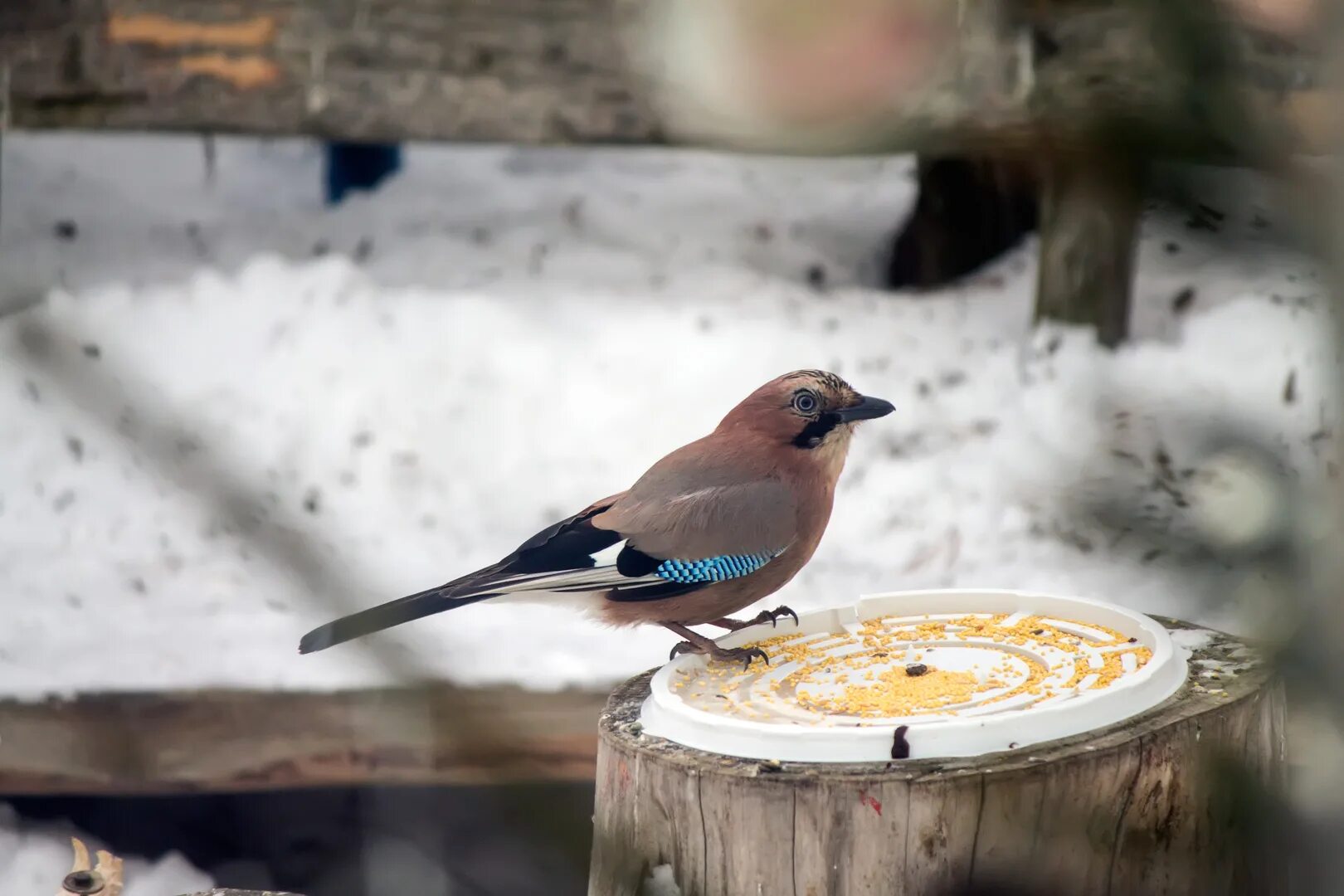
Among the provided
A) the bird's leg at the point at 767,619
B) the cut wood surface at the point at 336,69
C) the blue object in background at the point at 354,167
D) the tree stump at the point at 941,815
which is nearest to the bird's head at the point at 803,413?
the bird's leg at the point at 767,619

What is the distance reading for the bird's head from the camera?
213 cm

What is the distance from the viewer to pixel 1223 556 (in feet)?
2.96

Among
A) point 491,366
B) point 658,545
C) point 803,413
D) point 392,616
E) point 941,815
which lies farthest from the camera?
point 491,366

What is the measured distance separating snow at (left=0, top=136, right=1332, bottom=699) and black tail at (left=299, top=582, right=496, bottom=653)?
1.10m

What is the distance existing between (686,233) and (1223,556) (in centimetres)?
436

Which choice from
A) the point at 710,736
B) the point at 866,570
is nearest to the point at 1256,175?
the point at 710,736

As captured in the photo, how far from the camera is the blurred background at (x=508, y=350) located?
109 cm

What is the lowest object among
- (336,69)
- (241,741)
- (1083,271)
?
(241,741)

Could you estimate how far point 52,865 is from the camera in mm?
3346

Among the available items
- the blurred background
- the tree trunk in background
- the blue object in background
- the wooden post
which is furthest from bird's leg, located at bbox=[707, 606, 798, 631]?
the blue object in background

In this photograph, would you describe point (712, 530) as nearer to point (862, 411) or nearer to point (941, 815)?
point (862, 411)

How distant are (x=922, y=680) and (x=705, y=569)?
0.34 meters

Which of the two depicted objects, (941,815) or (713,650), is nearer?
(941,815)

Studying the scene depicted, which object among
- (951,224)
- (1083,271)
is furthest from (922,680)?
(951,224)
